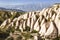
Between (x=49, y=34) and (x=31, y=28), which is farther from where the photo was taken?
(x=31, y=28)

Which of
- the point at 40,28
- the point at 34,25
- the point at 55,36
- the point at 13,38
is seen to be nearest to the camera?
the point at 13,38

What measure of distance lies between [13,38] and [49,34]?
102 feet

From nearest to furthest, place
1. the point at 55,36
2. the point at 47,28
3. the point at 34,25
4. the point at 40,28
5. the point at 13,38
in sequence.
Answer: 1. the point at 13,38
2. the point at 55,36
3. the point at 47,28
4. the point at 40,28
5. the point at 34,25

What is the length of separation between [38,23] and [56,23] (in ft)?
83.9

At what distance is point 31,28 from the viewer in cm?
19875

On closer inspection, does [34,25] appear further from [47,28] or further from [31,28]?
[47,28]

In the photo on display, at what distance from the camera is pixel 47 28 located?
563ft

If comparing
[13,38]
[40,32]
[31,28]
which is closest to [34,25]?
[31,28]

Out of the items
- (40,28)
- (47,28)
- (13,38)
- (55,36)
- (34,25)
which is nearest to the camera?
(13,38)

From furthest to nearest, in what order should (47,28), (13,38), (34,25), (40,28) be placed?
(34,25) → (40,28) → (47,28) → (13,38)

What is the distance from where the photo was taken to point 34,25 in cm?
19712

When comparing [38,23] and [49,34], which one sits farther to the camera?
[38,23]

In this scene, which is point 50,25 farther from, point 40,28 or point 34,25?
point 34,25

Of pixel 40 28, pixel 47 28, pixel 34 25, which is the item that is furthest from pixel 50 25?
pixel 34 25
